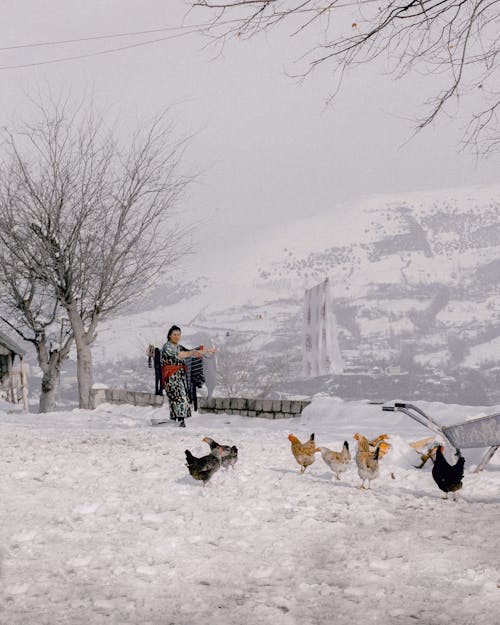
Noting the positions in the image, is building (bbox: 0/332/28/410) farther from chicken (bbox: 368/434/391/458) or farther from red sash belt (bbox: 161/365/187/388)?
chicken (bbox: 368/434/391/458)

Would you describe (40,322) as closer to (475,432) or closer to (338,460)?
(338,460)

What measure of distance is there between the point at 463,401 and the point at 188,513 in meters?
90.4

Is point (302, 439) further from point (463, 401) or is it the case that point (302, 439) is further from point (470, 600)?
point (463, 401)

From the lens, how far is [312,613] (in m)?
3.80

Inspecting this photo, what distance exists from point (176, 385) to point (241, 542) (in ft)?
23.5

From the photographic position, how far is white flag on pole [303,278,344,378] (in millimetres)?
21094

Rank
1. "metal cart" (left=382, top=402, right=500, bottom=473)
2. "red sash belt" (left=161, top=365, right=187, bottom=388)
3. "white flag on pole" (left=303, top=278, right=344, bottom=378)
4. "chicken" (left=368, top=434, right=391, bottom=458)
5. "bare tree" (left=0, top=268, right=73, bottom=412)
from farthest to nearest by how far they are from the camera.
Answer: "bare tree" (left=0, top=268, right=73, bottom=412) < "white flag on pole" (left=303, top=278, right=344, bottom=378) < "red sash belt" (left=161, top=365, right=187, bottom=388) < "chicken" (left=368, top=434, right=391, bottom=458) < "metal cart" (left=382, top=402, right=500, bottom=473)

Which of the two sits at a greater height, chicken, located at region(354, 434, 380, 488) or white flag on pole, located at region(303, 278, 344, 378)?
white flag on pole, located at region(303, 278, 344, 378)

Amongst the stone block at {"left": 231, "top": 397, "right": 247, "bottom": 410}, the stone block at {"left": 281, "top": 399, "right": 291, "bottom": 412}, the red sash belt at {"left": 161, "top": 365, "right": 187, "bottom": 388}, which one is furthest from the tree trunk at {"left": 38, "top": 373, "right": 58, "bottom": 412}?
the red sash belt at {"left": 161, "top": 365, "right": 187, "bottom": 388}

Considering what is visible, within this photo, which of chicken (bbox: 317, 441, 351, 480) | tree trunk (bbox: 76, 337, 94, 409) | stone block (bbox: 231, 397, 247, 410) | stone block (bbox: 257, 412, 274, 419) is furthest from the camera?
tree trunk (bbox: 76, 337, 94, 409)

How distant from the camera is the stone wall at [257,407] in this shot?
13.9m

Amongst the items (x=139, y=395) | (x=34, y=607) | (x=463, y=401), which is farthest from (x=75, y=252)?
(x=463, y=401)

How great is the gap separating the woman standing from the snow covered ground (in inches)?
115

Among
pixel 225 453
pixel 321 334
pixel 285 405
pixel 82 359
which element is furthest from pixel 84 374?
pixel 225 453
